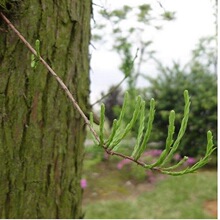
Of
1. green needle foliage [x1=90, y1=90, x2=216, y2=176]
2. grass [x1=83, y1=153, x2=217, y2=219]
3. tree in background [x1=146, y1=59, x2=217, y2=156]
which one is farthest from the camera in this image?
tree in background [x1=146, y1=59, x2=217, y2=156]

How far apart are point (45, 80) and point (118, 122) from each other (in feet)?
2.14

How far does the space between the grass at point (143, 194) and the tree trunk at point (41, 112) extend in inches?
130

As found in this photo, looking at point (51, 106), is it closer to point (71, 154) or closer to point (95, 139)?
point (71, 154)

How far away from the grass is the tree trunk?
330 centimetres

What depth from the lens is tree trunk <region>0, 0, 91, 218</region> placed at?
4.30 ft

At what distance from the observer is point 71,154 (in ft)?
4.99

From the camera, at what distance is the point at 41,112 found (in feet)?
4.52

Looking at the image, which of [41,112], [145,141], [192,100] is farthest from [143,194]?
[145,141]

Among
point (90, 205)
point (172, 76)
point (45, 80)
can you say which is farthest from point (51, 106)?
point (172, 76)

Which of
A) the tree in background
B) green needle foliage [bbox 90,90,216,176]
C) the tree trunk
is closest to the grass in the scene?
the tree in background

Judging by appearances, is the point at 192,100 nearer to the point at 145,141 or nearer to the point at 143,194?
the point at 143,194

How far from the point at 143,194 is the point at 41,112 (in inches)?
169

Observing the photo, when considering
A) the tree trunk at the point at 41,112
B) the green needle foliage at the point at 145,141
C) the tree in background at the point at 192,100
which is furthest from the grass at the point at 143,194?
the green needle foliage at the point at 145,141

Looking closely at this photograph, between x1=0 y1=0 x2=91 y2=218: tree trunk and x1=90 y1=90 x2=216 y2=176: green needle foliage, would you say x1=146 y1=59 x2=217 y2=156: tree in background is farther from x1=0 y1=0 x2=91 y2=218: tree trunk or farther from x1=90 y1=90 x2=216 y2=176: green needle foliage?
x1=90 y1=90 x2=216 y2=176: green needle foliage
